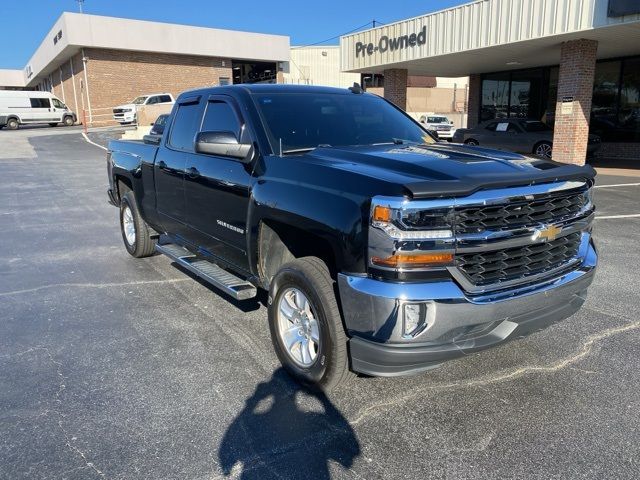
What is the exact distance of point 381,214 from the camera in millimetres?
2775

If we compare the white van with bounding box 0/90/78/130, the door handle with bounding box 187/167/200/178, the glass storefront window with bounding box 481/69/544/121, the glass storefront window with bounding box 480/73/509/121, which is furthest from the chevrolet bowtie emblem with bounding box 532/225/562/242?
the white van with bounding box 0/90/78/130

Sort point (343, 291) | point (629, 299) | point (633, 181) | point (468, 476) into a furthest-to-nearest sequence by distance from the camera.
A: point (633, 181) < point (629, 299) < point (343, 291) < point (468, 476)

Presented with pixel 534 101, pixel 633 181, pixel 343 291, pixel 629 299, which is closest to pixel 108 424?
pixel 343 291

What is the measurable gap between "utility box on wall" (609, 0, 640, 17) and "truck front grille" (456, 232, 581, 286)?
10.9 meters

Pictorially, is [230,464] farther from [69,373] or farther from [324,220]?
[69,373]

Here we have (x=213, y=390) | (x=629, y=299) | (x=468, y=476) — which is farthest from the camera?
(x=629, y=299)

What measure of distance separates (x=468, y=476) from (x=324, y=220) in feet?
5.10

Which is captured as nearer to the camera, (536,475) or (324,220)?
(536,475)

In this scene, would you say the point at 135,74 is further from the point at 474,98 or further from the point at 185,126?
the point at 185,126

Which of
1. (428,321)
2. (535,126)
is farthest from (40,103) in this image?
(428,321)

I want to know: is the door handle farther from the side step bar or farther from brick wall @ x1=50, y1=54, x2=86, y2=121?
brick wall @ x1=50, y1=54, x2=86, y2=121

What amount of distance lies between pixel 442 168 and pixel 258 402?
1835 millimetres

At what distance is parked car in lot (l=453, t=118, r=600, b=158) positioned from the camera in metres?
18.2

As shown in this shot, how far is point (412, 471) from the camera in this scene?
269 cm
